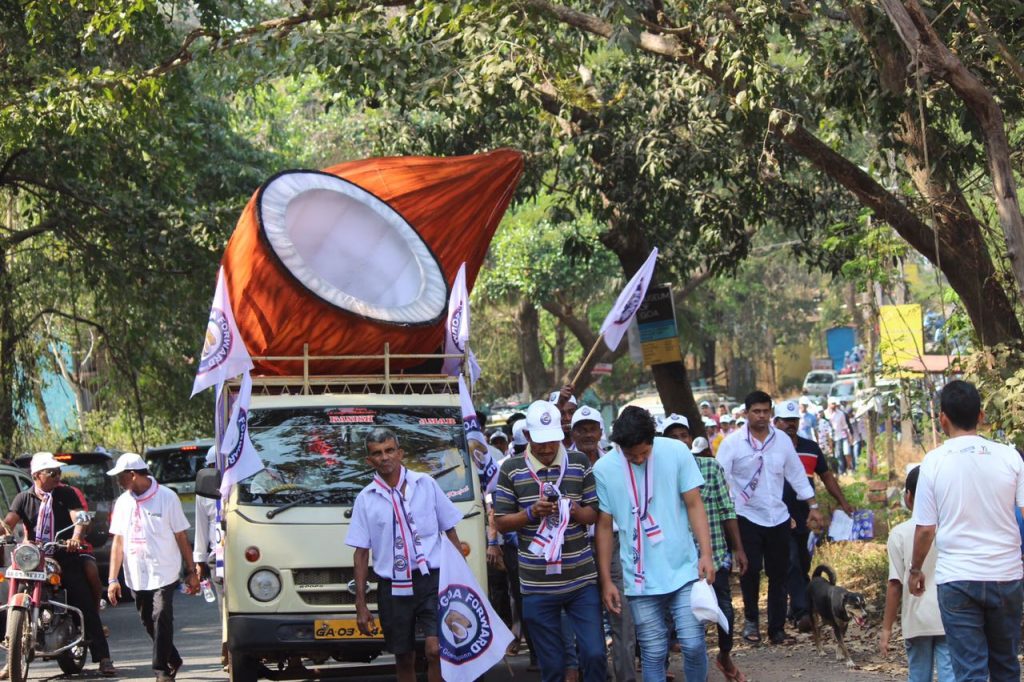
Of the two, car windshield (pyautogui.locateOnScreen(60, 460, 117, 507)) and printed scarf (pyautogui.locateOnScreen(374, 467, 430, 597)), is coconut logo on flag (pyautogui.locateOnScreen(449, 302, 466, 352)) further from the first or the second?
car windshield (pyautogui.locateOnScreen(60, 460, 117, 507))

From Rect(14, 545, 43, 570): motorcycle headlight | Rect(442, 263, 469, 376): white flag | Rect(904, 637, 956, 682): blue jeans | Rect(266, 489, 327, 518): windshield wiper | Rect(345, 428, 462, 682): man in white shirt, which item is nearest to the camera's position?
Rect(904, 637, 956, 682): blue jeans

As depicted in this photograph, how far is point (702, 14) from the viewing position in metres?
12.7

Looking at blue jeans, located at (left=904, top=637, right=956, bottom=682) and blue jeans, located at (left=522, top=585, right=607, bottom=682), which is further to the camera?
blue jeans, located at (left=522, top=585, right=607, bottom=682)

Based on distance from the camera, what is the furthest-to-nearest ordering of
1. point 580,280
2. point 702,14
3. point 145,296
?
point 580,280, point 145,296, point 702,14

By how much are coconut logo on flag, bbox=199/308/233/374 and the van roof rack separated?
48cm

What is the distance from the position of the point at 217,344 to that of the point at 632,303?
3119mm

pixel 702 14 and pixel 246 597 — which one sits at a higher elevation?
pixel 702 14

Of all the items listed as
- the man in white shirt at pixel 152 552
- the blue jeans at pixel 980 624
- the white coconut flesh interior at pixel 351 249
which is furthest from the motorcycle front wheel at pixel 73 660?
the blue jeans at pixel 980 624

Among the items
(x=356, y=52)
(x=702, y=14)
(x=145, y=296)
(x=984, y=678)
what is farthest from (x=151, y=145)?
(x=984, y=678)

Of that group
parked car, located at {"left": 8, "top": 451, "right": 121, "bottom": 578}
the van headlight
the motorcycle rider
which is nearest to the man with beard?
the van headlight

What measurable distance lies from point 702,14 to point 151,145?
9379mm

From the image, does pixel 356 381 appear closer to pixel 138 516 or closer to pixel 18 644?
pixel 138 516

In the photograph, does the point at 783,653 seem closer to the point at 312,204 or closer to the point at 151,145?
the point at 312,204

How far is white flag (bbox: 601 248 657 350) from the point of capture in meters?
10.5
